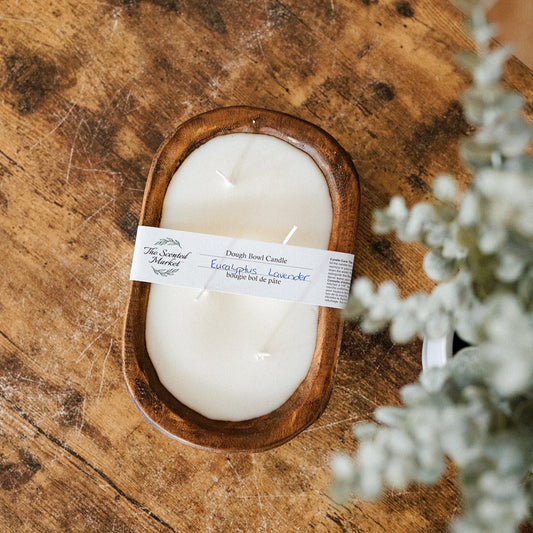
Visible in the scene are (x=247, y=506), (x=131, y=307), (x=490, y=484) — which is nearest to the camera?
(x=490, y=484)

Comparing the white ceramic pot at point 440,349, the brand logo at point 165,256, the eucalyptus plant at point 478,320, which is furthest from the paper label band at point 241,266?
the eucalyptus plant at point 478,320

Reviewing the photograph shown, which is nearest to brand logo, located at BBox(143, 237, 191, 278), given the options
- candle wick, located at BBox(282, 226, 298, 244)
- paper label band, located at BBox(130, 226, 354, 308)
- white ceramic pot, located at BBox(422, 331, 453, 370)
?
paper label band, located at BBox(130, 226, 354, 308)

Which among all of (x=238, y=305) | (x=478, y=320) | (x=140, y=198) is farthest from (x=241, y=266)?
(x=478, y=320)

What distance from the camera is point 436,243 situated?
1.15ft

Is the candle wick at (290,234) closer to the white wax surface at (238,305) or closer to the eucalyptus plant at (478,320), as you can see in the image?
the white wax surface at (238,305)

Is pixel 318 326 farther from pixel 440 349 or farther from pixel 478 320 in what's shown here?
pixel 478 320

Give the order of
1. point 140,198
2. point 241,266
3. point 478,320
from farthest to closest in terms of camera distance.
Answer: point 140,198 → point 241,266 → point 478,320

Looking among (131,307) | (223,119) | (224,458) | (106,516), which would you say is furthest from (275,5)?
(106,516)

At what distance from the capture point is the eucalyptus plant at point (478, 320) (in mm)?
253

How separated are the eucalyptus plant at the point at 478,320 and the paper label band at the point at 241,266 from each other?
235 mm

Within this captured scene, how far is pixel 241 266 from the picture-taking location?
A: 1.99ft

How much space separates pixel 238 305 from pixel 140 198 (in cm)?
23

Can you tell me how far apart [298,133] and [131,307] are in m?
0.28

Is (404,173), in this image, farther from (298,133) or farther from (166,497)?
(166,497)
